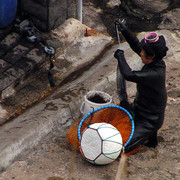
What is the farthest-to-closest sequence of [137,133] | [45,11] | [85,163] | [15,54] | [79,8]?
[79,8]
[45,11]
[15,54]
[137,133]
[85,163]

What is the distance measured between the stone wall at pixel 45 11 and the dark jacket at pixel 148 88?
2.13m

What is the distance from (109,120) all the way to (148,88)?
33.4 inches

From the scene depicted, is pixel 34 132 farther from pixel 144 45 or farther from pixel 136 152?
pixel 144 45

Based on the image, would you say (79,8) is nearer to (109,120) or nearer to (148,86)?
(109,120)

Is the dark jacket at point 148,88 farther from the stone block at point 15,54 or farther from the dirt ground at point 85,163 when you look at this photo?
the stone block at point 15,54

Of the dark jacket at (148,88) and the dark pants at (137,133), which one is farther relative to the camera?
the dark pants at (137,133)

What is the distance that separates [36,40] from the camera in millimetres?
6465

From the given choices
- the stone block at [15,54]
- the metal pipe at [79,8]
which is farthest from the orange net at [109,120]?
the metal pipe at [79,8]

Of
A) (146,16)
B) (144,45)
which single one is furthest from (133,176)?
(146,16)

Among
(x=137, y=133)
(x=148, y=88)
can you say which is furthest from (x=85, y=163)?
(x=148, y=88)

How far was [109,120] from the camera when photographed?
5.06 metres

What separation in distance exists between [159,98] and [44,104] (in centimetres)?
186

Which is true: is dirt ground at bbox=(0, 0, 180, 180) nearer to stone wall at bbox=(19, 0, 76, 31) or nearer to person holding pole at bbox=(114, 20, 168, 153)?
person holding pole at bbox=(114, 20, 168, 153)

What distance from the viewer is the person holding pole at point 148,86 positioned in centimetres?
432
